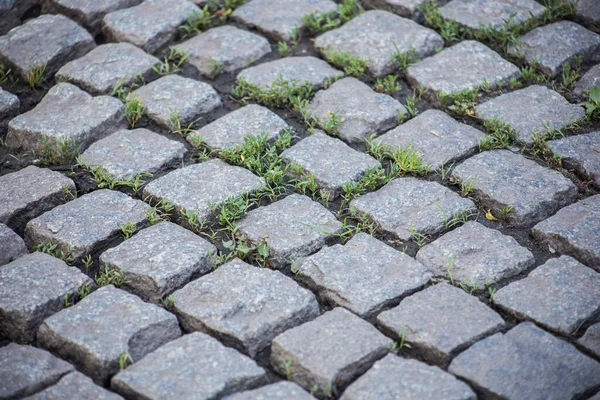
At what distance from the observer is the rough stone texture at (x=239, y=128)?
3.20m

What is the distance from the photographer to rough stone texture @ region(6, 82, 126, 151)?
321 centimetres

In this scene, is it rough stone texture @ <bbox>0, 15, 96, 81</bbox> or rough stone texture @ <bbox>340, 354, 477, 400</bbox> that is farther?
rough stone texture @ <bbox>0, 15, 96, 81</bbox>

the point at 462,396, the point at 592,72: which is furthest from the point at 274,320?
the point at 592,72

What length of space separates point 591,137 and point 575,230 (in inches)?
24.5

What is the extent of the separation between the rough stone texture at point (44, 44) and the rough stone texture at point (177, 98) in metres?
0.52

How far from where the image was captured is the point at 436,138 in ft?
10.5

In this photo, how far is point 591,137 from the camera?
10.4ft

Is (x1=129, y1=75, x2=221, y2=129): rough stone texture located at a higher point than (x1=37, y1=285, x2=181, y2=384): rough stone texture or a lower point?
higher

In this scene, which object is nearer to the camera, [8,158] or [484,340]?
[484,340]

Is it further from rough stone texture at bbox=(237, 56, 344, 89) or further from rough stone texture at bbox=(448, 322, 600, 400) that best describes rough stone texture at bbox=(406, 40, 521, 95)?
rough stone texture at bbox=(448, 322, 600, 400)

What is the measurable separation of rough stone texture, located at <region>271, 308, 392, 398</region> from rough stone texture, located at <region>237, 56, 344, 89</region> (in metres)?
1.45

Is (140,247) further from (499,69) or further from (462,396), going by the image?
(499,69)

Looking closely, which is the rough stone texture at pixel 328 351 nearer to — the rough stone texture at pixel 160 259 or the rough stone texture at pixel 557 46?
the rough stone texture at pixel 160 259

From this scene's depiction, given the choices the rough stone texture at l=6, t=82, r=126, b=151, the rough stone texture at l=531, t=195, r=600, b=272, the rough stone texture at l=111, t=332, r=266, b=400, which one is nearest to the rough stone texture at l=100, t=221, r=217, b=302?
the rough stone texture at l=111, t=332, r=266, b=400
